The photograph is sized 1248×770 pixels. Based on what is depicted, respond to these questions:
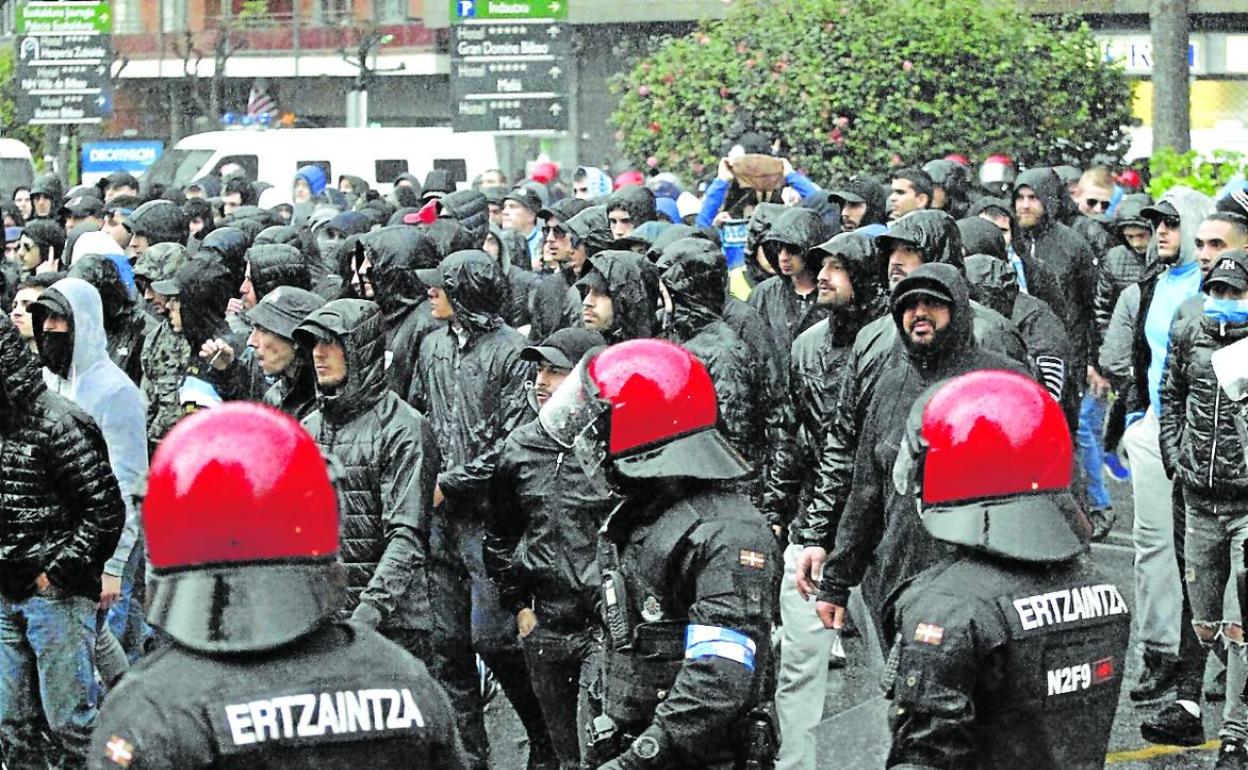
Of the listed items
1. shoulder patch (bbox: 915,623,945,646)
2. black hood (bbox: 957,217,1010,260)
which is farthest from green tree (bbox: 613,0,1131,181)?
shoulder patch (bbox: 915,623,945,646)

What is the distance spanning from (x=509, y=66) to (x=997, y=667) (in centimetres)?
1728

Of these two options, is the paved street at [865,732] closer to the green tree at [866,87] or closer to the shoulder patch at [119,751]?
the shoulder patch at [119,751]

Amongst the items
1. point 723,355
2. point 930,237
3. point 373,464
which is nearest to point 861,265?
point 930,237

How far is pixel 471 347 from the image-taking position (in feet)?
27.6

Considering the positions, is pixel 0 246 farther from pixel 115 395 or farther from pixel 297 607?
pixel 297 607

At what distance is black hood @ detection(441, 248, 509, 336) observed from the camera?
8.36 meters

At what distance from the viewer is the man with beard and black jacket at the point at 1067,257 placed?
498 inches

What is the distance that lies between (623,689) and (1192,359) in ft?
12.2

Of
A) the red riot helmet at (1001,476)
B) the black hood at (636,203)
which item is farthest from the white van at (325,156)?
the red riot helmet at (1001,476)

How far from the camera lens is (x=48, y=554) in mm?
7047

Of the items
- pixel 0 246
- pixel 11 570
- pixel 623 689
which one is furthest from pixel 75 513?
pixel 0 246

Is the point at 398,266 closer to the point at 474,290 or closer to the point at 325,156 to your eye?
the point at 474,290

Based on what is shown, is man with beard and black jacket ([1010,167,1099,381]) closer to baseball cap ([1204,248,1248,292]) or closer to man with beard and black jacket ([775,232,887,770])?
man with beard and black jacket ([775,232,887,770])

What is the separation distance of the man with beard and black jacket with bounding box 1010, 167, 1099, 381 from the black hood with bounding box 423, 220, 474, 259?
323cm
